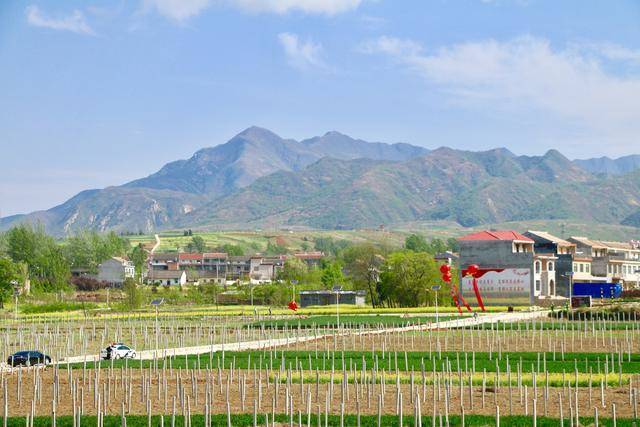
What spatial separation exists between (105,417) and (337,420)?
718 cm

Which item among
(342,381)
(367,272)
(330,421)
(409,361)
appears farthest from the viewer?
(367,272)

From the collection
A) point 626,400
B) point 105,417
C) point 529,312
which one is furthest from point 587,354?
point 529,312

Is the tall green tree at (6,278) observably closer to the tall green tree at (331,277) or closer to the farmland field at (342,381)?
the farmland field at (342,381)

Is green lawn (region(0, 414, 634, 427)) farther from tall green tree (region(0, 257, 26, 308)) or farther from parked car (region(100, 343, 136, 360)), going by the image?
tall green tree (region(0, 257, 26, 308))

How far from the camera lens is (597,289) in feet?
394

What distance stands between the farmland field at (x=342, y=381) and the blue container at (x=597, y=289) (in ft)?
144

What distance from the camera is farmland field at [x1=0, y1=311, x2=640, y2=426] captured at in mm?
30922

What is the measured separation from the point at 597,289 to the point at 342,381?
3607 inches

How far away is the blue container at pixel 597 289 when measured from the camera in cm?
11888

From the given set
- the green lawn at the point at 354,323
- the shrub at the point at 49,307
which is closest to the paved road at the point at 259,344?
the green lawn at the point at 354,323

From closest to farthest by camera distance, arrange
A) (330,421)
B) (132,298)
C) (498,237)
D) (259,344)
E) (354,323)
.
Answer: (330,421)
(259,344)
(354,323)
(498,237)
(132,298)

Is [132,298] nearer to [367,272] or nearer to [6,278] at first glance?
[6,278]

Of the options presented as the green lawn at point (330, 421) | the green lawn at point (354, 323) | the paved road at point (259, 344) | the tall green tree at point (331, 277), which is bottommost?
the green lawn at point (354, 323)

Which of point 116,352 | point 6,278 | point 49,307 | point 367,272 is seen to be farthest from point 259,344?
point 367,272
